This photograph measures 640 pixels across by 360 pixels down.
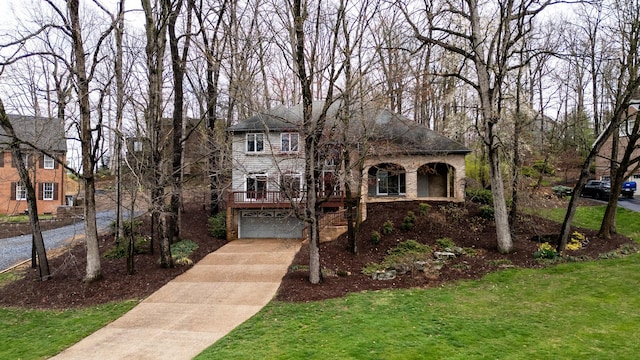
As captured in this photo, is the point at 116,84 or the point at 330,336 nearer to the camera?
the point at 330,336

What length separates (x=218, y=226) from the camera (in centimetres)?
1911

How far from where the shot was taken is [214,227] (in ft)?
62.8

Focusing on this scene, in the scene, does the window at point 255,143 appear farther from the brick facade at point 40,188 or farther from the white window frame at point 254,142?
the brick facade at point 40,188

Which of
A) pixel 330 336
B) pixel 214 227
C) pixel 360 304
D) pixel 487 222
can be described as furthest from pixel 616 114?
pixel 214 227

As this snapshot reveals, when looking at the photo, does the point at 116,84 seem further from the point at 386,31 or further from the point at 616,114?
the point at 616,114

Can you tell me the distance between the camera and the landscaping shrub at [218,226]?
61.9ft

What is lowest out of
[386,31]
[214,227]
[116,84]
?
[214,227]

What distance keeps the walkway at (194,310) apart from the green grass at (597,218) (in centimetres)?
1344

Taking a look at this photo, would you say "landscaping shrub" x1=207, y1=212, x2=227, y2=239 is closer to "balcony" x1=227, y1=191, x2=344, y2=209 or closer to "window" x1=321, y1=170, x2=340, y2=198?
"balcony" x1=227, y1=191, x2=344, y2=209

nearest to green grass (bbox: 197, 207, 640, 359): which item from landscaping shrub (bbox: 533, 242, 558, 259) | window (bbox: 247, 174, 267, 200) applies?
landscaping shrub (bbox: 533, 242, 558, 259)

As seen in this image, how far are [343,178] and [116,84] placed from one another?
356 inches

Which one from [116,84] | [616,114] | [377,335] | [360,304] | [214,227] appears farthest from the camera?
[214,227]

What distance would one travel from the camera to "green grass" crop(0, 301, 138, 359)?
7887mm

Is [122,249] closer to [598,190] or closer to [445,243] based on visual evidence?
[445,243]
